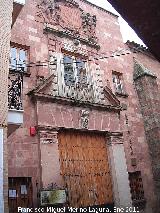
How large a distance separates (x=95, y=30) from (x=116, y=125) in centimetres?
458

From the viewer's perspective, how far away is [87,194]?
984cm

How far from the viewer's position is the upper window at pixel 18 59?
1010 centimetres

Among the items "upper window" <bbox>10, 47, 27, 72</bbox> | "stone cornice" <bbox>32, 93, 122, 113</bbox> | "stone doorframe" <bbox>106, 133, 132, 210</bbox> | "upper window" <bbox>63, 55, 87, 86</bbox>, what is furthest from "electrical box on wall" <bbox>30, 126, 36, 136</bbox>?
"stone doorframe" <bbox>106, 133, 132, 210</bbox>

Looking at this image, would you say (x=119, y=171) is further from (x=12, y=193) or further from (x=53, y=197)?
(x=12, y=193)

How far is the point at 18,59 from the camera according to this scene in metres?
10.4

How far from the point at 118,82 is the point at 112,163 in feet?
13.3

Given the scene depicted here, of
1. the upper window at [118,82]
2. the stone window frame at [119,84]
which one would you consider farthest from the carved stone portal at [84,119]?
the upper window at [118,82]

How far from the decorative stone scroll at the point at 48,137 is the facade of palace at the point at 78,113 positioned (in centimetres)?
3

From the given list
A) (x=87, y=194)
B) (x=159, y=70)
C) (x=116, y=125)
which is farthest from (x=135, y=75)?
(x=87, y=194)

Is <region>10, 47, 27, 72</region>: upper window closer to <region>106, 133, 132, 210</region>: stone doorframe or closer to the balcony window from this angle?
the balcony window

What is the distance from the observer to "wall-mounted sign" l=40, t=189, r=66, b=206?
852 centimetres

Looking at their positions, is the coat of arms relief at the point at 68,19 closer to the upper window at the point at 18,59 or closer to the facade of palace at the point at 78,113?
the facade of palace at the point at 78,113

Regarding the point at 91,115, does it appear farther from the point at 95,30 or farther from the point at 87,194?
the point at 95,30

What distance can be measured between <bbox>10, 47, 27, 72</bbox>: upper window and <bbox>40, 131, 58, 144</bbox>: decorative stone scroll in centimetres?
233
